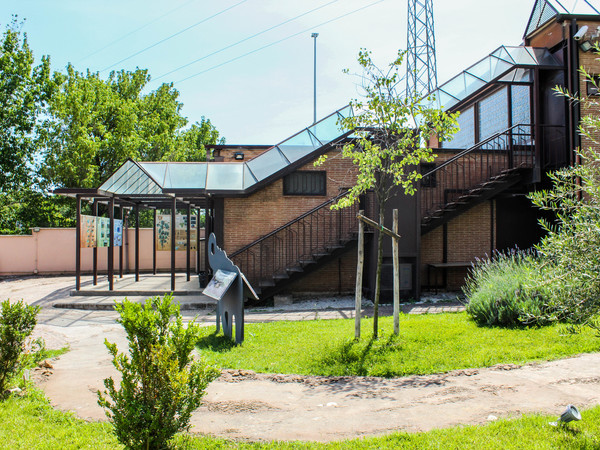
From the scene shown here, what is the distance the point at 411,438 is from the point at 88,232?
11943 millimetres

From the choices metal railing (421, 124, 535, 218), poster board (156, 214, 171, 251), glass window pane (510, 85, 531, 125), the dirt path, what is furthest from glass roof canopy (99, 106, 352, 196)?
the dirt path

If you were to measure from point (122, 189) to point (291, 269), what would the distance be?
5.70 meters

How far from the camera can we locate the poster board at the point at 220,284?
7.33 metres

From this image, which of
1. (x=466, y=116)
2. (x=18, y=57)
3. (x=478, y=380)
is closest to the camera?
(x=478, y=380)

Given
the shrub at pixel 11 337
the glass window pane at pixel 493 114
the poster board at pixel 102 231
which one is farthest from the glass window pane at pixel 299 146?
the shrub at pixel 11 337

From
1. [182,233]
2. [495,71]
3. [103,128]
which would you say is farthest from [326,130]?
[103,128]

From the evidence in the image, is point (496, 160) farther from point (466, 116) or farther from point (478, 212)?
point (466, 116)

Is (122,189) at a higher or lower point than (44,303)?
higher

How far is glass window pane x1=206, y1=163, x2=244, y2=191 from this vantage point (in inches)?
519

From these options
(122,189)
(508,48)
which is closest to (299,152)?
(122,189)

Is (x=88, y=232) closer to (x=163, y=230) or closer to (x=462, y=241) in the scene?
(x=163, y=230)

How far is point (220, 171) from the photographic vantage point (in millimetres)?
13789

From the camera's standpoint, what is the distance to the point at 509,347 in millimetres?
6586

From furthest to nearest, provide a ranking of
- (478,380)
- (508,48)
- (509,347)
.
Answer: (508,48), (509,347), (478,380)
